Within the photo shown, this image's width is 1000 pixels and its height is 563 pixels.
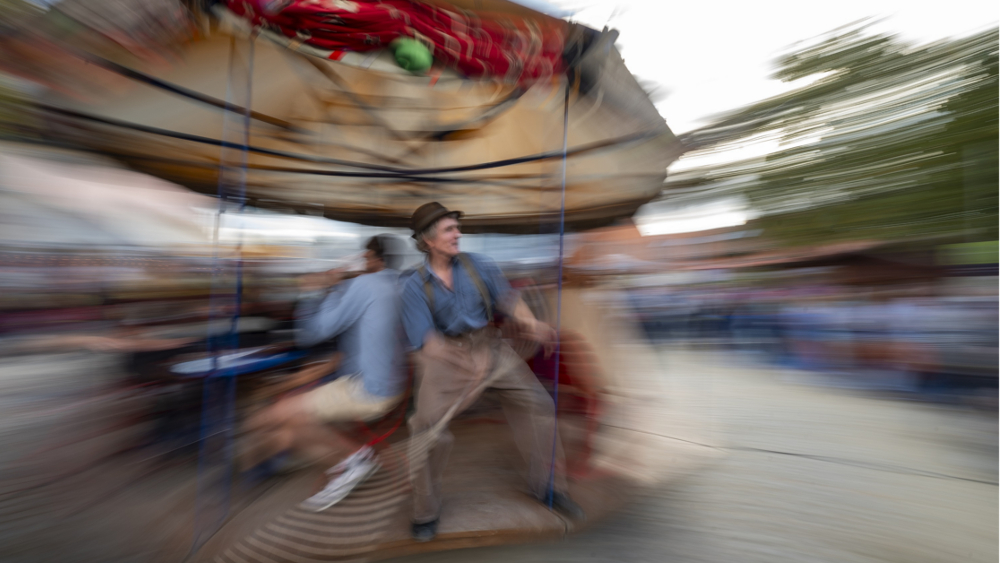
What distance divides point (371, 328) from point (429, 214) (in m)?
0.53

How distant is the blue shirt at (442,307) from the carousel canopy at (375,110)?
0.75 meters

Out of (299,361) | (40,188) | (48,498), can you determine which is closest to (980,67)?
(299,361)

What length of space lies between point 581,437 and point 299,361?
5.17 ft

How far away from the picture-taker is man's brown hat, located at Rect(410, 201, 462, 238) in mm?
1656

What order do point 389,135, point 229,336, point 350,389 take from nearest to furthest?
point 229,336 < point 350,389 < point 389,135

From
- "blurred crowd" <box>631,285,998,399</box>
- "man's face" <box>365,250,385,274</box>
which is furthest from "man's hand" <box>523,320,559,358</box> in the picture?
"blurred crowd" <box>631,285,998,399</box>

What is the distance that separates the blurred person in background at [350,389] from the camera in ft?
5.89

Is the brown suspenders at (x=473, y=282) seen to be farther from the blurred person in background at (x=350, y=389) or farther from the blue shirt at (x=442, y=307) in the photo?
the blurred person in background at (x=350, y=389)

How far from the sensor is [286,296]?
2.62 metres

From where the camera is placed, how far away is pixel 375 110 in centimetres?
206

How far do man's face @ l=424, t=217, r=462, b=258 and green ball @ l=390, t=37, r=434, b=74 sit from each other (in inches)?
20.4

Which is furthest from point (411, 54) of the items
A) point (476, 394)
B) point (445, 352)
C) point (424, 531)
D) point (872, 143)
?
point (872, 143)

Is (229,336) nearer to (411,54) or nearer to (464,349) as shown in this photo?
(464,349)

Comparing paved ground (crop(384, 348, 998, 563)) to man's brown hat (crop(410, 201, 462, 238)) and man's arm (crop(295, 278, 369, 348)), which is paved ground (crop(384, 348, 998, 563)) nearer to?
man's arm (crop(295, 278, 369, 348))
